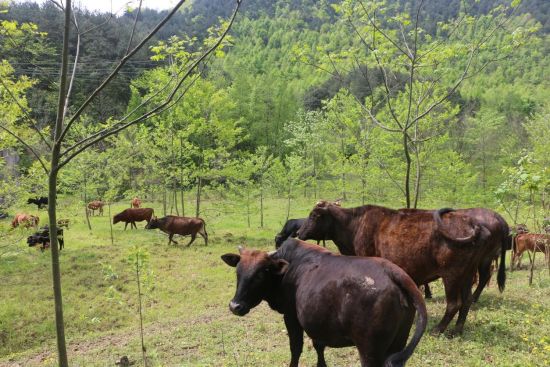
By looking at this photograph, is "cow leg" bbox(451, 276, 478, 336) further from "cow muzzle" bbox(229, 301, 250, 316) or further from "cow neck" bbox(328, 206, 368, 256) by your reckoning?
"cow muzzle" bbox(229, 301, 250, 316)

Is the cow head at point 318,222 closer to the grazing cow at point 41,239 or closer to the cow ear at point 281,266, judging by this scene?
the cow ear at point 281,266

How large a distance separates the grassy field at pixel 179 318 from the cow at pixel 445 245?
682 millimetres

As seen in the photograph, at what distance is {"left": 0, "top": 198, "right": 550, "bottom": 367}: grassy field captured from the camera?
236 inches

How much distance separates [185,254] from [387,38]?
1291cm

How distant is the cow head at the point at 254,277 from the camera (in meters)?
4.83

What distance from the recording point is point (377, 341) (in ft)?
12.5

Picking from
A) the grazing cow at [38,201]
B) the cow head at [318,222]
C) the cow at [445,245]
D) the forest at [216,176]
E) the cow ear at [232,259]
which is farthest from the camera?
the grazing cow at [38,201]

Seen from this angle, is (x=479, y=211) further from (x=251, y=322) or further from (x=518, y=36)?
(x=251, y=322)

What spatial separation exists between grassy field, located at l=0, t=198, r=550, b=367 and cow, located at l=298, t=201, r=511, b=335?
0.68m

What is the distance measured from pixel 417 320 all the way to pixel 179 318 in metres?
7.73

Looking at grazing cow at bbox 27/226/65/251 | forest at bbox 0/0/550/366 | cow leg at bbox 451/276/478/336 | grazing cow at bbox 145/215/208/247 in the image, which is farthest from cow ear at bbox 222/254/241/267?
grazing cow at bbox 145/215/208/247

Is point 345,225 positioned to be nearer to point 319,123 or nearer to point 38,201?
point 319,123

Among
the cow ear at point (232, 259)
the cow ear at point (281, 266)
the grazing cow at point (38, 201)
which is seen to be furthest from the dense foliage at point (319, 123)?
the grazing cow at point (38, 201)

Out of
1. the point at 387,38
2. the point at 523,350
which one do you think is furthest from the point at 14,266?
the point at 523,350
